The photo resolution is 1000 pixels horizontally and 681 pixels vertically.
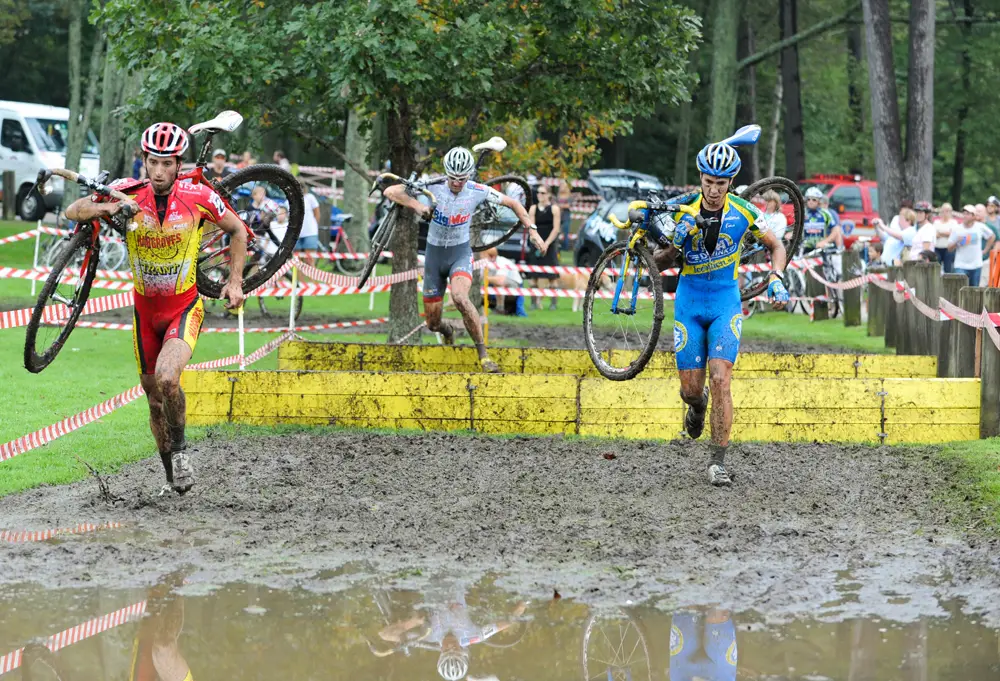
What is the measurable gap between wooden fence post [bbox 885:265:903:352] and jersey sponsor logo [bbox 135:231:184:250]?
10086 mm

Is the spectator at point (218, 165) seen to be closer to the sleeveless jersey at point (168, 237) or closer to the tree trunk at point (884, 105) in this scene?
the sleeveless jersey at point (168, 237)

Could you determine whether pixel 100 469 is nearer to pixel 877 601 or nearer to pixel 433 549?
pixel 433 549

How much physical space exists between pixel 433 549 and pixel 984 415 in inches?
212

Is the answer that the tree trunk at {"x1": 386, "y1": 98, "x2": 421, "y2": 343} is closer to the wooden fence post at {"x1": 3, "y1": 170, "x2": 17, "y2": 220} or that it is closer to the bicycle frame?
the bicycle frame

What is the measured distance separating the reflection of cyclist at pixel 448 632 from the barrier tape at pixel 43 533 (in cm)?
246

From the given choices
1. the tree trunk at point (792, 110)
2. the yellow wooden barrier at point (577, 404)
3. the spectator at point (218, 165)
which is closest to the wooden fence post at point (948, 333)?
the yellow wooden barrier at point (577, 404)

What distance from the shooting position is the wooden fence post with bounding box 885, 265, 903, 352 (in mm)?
16609

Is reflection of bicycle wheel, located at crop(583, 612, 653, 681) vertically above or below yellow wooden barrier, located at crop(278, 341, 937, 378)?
below

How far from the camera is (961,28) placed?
1524 inches

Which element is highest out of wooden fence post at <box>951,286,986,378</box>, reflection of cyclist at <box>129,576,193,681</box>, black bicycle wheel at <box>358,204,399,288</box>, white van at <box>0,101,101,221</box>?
white van at <box>0,101,101,221</box>

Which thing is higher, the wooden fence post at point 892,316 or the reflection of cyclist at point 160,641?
the wooden fence post at point 892,316

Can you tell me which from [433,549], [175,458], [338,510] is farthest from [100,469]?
[433,549]

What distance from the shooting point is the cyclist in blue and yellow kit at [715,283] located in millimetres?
9320

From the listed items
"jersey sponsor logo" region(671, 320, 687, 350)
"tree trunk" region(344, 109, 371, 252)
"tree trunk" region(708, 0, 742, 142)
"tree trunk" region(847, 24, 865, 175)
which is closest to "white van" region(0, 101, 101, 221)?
"tree trunk" region(344, 109, 371, 252)
